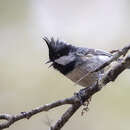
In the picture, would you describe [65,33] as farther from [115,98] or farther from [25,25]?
[115,98]

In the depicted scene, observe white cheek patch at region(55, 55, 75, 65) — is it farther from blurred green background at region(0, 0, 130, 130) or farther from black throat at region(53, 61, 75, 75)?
blurred green background at region(0, 0, 130, 130)

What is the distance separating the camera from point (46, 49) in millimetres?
2320

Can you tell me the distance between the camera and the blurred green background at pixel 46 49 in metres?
2.19

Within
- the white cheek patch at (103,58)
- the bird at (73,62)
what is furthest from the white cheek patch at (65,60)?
the white cheek patch at (103,58)

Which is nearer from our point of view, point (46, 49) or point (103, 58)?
point (103, 58)

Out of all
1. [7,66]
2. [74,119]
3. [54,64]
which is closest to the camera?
[54,64]

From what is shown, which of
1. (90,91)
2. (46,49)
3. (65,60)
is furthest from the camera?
(46,49)

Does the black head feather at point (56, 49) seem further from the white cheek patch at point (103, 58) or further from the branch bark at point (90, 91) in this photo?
the branch bark at point (90, 91)

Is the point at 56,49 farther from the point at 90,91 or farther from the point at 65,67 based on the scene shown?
the point at 90,91

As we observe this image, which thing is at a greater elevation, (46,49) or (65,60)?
(65,60)

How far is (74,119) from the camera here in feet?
7.11

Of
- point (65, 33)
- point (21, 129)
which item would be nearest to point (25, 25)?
point (65, 33)

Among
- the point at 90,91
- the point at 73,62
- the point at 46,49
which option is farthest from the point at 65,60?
the point at 46,49

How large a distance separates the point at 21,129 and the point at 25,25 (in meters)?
0.76
